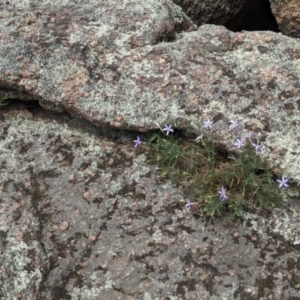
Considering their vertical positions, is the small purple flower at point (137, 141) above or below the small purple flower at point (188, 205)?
above

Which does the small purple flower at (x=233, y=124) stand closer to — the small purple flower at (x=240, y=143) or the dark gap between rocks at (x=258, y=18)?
the small purple flower at (x=240, y=143)

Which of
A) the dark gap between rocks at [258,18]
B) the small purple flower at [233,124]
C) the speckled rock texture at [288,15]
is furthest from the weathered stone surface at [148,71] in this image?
the dark gap between rocks at [258,18]

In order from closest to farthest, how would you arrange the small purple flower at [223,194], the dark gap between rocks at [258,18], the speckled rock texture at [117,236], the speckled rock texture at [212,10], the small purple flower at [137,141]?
1. the speckled rock texture at [117,236]
2. the small purple flower at [223,194]
3. the small purple flower at [137,141]
4. the speckled rock texture at [212,10]
5. the dark gap between rocks at [258,18]

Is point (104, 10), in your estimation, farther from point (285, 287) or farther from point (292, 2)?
point (285, 287)

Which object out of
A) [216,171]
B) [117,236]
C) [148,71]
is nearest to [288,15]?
[148,71]


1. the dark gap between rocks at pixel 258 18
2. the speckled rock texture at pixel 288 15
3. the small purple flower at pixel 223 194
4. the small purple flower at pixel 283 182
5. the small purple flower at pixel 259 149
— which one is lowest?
the dark gap between rocks at pixel 258 18

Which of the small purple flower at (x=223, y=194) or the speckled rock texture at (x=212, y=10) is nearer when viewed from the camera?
the small purple flower at (x=223, y=194)

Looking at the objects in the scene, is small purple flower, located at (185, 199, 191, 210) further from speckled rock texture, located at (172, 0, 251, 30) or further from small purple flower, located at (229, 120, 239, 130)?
speckled rock texture, located at (172, 0, 251, 30)

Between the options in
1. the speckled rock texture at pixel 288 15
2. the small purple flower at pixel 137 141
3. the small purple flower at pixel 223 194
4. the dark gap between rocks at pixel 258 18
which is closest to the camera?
the small purple flower at pixel 223 194
